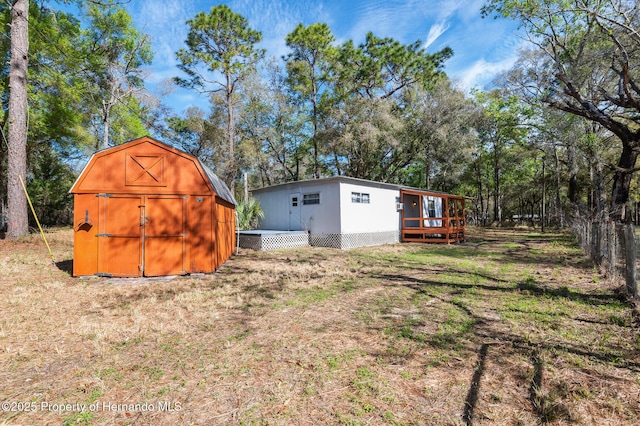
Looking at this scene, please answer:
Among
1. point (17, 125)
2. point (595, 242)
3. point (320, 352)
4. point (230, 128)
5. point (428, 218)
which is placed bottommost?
point (320, 352)

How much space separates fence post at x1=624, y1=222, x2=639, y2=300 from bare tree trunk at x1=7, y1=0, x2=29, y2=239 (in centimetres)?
1552

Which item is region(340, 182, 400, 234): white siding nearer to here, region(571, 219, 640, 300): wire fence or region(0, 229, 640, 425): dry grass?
region(0, 229, 640, 425): dry grass

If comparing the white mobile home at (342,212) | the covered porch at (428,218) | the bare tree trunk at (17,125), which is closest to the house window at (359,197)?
the white mobile home at (342,212)

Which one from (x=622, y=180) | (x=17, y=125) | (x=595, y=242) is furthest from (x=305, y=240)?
(x=622, y=180)

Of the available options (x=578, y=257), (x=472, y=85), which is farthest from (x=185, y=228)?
(x=472, y=85)

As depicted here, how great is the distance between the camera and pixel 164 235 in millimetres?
7062

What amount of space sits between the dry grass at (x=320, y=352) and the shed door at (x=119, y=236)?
603 mm

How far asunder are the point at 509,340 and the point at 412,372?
1532mm

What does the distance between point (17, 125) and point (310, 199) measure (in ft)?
35.3

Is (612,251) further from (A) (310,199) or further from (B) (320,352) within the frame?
Answer: (A) (310,199)

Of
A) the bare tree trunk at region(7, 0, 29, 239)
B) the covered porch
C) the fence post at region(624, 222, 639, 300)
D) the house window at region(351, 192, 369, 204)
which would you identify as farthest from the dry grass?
the covered porch

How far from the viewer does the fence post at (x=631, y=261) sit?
4.68 m

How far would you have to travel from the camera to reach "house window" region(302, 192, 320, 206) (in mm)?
13737

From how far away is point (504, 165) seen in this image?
3095 cm
